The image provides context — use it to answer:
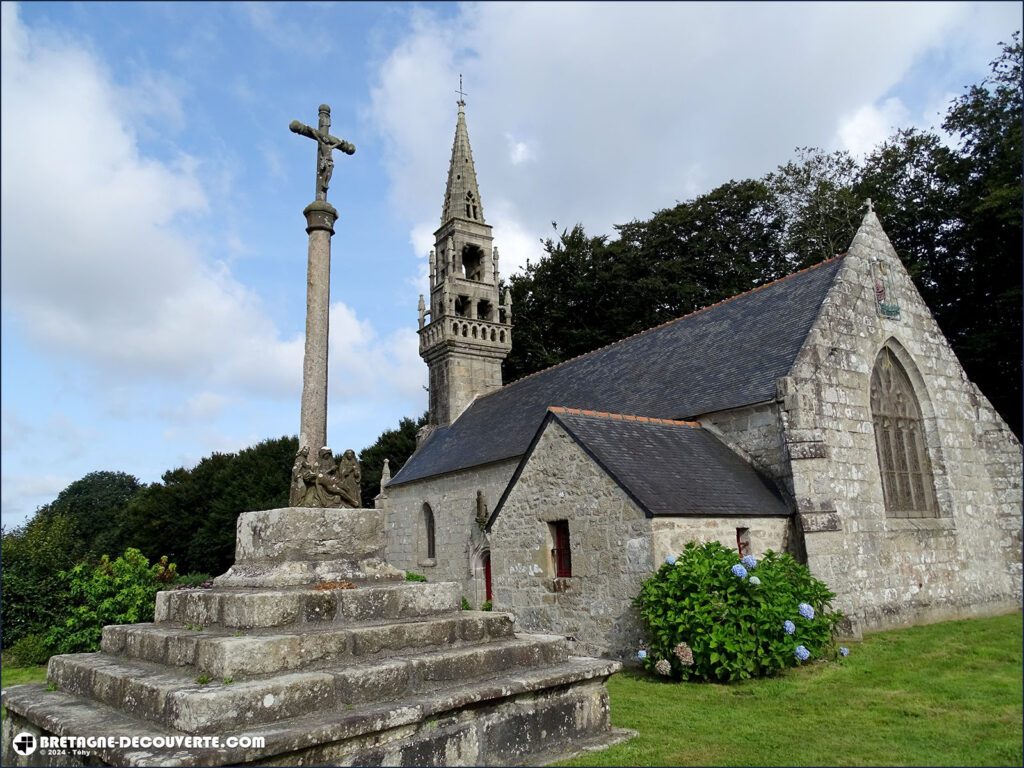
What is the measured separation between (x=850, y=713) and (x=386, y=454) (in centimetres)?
2524

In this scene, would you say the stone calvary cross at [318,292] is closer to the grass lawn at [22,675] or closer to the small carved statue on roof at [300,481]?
the small carved statue on roof at [300,481]

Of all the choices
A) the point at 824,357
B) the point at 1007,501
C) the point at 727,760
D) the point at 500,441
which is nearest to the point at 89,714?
the point at 727,760

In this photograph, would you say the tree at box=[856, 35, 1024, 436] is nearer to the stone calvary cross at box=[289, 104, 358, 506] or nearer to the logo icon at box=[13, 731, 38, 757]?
the stone calvary cross at box=[289, 104, 358, 506]

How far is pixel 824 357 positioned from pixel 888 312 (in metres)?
2.57

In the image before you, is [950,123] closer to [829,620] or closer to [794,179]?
[794,179]

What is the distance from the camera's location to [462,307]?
26578 mm

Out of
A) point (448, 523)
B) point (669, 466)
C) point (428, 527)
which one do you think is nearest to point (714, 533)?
point (669, 466)

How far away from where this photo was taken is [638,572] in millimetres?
9594

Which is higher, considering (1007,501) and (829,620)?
(1007,501)

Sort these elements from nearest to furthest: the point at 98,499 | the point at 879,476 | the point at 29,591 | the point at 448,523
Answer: the point at 879,476 < the point at 29,591 < the point at 448,523 < the point at 98,499

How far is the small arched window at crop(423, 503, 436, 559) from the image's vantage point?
20.1m

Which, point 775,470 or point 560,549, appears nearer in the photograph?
point 560,549

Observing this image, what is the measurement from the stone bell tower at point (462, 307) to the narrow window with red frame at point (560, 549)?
13.6m

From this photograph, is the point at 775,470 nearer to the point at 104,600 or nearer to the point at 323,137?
the point at 323,137
